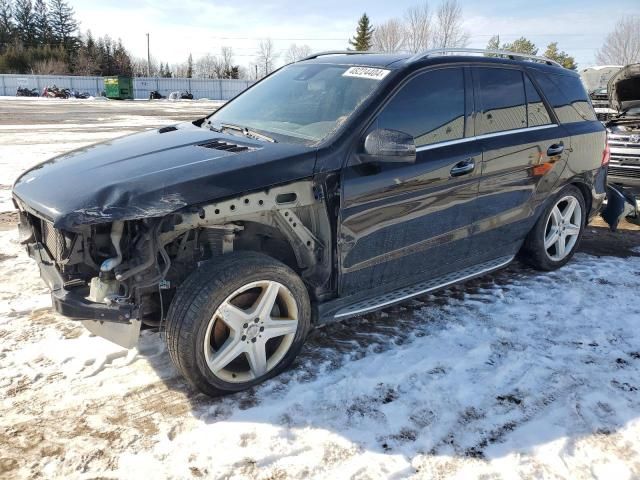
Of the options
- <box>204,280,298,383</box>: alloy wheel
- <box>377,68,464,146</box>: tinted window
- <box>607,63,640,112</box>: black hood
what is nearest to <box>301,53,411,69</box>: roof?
<box>377,68,464,146</box>: tinted window

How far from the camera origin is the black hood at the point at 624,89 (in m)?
8.77

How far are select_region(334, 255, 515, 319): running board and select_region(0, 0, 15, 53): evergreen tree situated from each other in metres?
91.4

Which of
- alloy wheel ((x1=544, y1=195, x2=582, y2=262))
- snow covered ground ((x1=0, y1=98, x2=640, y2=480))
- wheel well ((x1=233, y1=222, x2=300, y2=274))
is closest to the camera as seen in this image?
snow covered ground ((x1=0, y1=98, x2=640, y2=480))

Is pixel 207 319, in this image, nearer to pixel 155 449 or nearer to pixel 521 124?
pixel 155 449

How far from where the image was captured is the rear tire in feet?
15.2

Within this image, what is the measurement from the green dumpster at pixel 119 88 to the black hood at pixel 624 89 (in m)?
49.1

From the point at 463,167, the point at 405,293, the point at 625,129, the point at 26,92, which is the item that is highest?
the point at 26,92

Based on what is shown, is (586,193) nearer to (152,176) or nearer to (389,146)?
(389,146)

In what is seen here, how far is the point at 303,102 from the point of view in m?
3.72

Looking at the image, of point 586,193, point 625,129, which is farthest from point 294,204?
point 625,129

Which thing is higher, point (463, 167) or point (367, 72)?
point (367, 72)

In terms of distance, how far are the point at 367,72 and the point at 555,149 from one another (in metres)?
1.92

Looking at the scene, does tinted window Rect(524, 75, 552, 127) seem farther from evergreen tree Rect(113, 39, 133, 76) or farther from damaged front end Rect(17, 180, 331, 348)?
evergreen tree Rect(113, 39, 133, 76)

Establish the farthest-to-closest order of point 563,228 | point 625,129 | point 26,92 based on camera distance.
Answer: point 26,92 < point 625,129 < point 563,228
